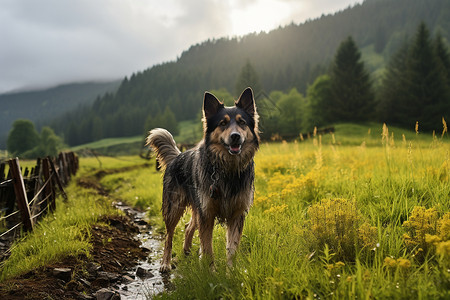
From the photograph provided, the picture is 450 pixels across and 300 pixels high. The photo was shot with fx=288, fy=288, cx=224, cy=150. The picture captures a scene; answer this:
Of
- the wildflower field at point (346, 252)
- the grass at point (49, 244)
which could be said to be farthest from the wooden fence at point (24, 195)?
the wildflower field at point (346, 252)

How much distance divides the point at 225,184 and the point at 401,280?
7.56 ft

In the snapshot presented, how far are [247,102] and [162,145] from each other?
231cm

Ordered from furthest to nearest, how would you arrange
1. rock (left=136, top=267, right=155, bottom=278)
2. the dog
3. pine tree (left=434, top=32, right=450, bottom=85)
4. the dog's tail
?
1. pine tree (left=434, top=32, right=450, bottom=85)
2. the dog's tail
3. rock (left=136, top=267, right=155, bottom=278)
4. the dog

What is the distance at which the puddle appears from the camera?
4157mm

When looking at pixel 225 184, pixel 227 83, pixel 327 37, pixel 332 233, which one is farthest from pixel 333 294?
pixel 327 37

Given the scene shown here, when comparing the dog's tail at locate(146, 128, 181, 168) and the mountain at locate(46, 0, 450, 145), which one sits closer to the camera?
the dog's tail at locate(146, 128, 181, 168)

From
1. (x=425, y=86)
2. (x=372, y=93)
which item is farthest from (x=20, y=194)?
(x=372, y=93)

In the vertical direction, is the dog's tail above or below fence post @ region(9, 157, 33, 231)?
above

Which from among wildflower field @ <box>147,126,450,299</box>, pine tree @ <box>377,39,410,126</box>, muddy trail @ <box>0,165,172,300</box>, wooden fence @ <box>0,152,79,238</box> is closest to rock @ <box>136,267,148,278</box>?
muddy trail @ <box>0,165,172,300</box>

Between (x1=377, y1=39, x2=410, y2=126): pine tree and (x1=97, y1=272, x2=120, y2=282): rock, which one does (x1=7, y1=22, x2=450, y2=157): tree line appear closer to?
(x1=377, y1=39, x2=410, y2=126): pine tree

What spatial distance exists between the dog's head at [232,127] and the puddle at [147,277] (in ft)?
7.03

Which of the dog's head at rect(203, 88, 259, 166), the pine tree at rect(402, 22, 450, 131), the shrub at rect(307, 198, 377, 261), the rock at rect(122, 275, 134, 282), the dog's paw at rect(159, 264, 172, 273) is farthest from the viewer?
the pine tree at rect(402, 22, 450, 131)

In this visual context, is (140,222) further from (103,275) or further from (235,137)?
(235,137)

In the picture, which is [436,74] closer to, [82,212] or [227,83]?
[82,212]
